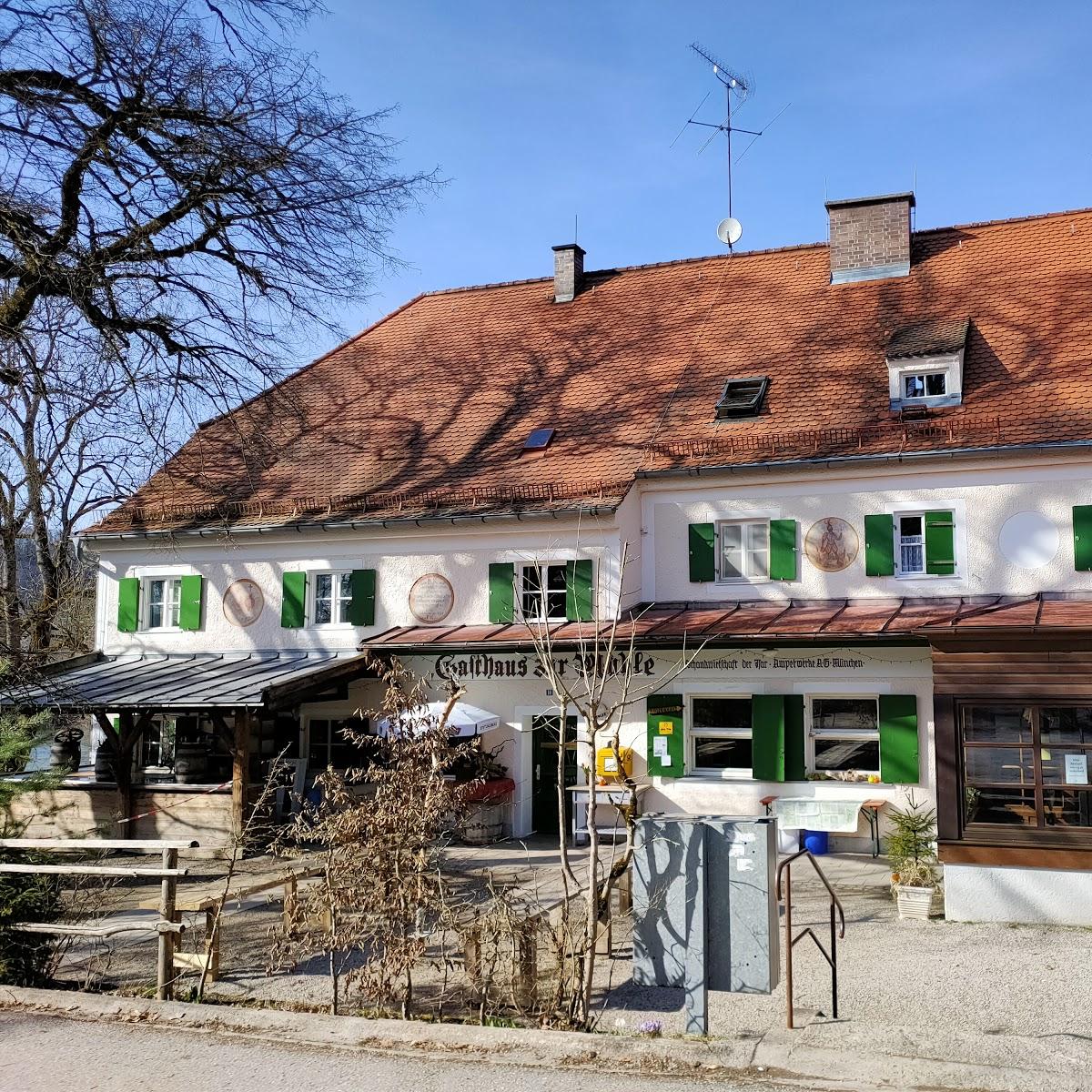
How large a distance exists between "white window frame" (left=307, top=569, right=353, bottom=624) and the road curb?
465 inches

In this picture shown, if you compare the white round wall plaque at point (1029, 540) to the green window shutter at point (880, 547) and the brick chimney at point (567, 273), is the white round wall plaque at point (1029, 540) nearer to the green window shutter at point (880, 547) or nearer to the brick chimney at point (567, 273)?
the green window shutter at point (880, 547)

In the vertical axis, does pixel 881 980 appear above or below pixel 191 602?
below

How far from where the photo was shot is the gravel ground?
25.3 ft

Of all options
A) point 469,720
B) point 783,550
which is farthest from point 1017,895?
point 469,720

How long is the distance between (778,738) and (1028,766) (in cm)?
490

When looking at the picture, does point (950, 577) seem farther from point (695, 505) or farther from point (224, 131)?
point (224, 131)

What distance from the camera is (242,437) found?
16.2m

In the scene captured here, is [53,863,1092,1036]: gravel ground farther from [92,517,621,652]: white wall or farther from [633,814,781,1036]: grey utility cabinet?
[92,517,621,652]: white wall

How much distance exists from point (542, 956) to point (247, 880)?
5.63 m

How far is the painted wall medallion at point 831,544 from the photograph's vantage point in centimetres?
1667

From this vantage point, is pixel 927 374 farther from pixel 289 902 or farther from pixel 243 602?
pixel 289 902

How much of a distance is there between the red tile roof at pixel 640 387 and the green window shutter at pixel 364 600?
3.67ft

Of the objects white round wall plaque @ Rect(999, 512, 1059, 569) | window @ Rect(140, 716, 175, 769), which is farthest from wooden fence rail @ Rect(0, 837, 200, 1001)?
window @ Rect(140, 716, 175, 769)

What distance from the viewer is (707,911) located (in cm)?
669
